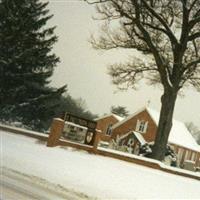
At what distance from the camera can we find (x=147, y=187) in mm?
16766

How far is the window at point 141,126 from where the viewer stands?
61719 millimetres

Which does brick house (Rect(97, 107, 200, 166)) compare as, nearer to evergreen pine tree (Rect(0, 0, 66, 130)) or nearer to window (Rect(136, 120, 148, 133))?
window (Rect(136, 120, 148, 133))

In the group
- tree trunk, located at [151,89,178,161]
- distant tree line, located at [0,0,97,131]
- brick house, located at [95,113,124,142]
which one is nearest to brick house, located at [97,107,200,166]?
brick house, located at [95,113,124,142]

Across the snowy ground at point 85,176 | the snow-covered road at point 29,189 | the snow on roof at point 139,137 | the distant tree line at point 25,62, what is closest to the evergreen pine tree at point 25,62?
the distant tree line at point 25,62

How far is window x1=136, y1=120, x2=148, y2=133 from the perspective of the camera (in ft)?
202

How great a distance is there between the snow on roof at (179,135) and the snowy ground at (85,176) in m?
40.9

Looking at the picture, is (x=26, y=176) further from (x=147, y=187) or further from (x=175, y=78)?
(x=175, y=78)

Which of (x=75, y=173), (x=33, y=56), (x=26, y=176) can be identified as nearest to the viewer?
(x=26, y=176)

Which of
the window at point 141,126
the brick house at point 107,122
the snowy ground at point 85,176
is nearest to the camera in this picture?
the snowy ground at point 85,176

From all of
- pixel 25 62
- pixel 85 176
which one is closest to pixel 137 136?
pixel 25 62

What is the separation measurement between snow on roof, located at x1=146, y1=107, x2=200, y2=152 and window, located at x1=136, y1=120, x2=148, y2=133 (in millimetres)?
1536

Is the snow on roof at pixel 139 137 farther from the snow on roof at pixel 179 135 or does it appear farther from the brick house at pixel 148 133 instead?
the snow on roof at pixel 179 135

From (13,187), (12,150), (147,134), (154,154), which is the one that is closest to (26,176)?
(13,187)

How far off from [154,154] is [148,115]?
3376 cm
